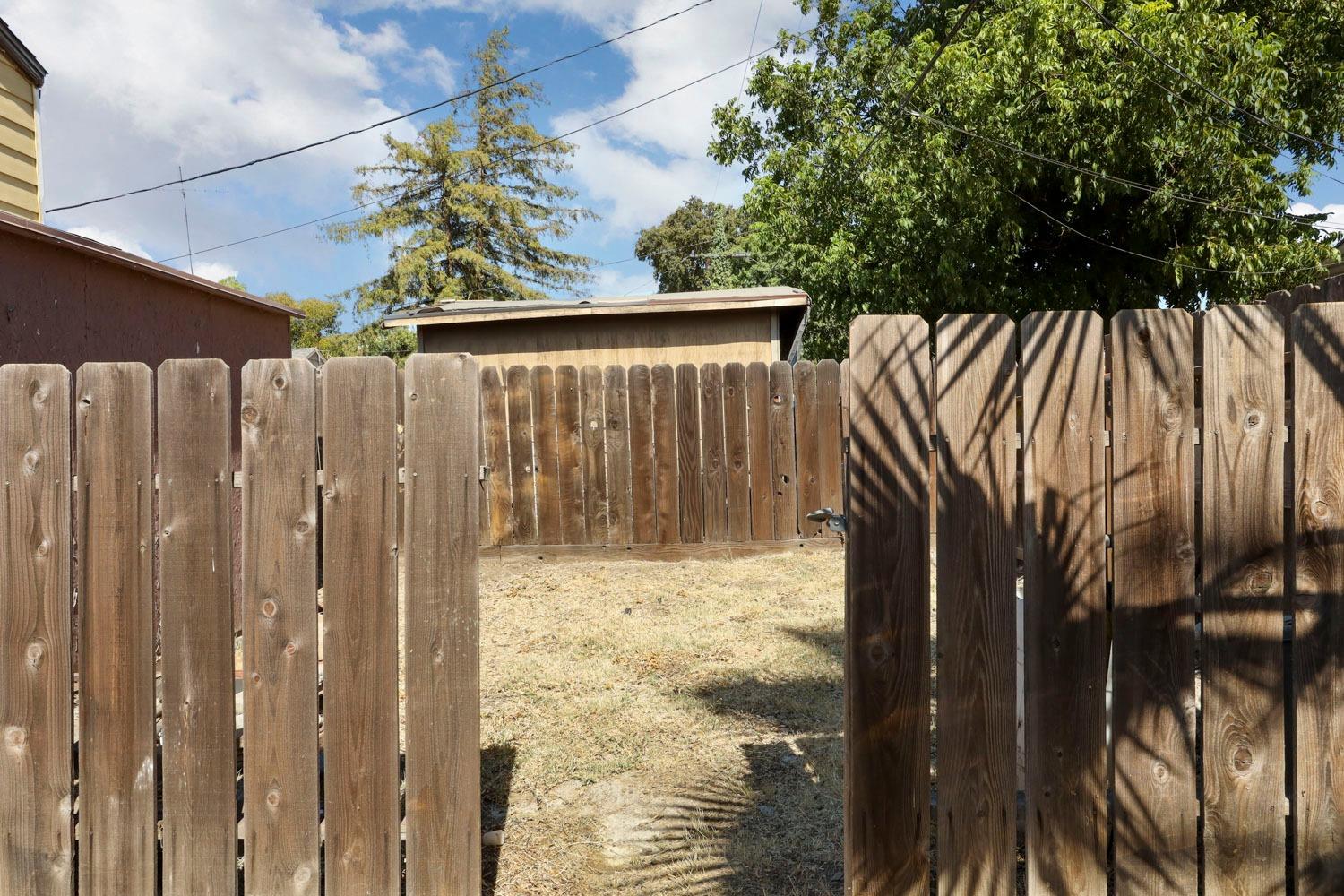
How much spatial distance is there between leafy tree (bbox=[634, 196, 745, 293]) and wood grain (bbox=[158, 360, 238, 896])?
112 ft

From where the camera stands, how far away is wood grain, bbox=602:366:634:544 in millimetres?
7590

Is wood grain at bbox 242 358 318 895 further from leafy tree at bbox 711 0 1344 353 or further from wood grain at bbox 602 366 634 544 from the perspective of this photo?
leafy tree at bbox 711 0 1344 353

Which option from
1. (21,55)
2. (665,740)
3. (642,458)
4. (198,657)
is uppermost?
(21,55)

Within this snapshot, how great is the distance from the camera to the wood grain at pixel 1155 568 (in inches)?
71.5

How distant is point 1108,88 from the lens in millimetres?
10523

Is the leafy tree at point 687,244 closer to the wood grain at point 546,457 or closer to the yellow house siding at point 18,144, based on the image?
the wood grain at point 546,457

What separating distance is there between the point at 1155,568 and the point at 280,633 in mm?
2066

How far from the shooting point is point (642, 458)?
7605 millimetres

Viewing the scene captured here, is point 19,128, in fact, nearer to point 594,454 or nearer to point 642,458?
point 594,454

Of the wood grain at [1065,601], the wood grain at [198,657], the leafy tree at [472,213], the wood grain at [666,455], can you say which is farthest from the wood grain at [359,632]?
the leafy tree at [472,213]

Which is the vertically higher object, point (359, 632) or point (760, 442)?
point (760, 442)

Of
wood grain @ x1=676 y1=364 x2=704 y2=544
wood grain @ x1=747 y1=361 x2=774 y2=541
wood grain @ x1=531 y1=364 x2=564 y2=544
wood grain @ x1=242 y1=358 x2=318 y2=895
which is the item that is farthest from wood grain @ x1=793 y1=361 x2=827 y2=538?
wood grain @ x1=242 y1=358 x2=318 y2=895

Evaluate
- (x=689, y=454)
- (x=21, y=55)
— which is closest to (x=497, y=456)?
(x=689, y=454)

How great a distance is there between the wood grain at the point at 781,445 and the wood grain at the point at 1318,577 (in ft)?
18.9
